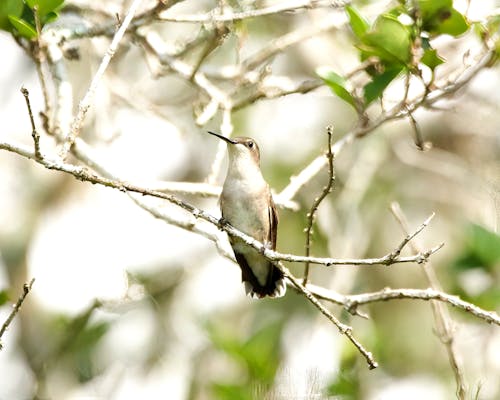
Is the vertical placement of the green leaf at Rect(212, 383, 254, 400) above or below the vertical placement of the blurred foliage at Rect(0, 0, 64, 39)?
below

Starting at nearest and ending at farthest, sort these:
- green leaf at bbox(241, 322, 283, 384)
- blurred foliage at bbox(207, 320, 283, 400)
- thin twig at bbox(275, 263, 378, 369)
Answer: thin twig at bbox(275, 263, 378, 369)
blurred foliage at bbox(207, 320, 283, 400)
green leaf at bbox(241, 322, 283, 384)

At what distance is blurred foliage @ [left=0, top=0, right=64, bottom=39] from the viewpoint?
3.55 m

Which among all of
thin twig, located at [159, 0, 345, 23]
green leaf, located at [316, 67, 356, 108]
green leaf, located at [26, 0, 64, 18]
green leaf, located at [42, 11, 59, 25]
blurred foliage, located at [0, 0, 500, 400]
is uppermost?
green leaf, located at [26, 0, 64, 18]

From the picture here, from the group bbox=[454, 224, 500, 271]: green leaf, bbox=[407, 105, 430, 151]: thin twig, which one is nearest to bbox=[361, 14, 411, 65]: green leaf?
bbox=[407, 105, 430, 151]: thin twig

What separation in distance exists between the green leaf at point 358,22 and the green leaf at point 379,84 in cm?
22

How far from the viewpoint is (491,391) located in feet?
15.7

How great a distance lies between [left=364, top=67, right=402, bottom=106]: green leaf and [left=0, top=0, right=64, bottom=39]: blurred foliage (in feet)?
4.37

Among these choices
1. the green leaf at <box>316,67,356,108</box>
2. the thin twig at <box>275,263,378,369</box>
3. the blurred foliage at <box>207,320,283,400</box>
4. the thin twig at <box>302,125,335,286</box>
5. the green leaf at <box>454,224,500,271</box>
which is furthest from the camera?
the green leaf at <box>454,224,500,271</box>

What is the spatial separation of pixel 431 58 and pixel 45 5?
5.16 feet

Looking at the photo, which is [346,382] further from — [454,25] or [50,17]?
[50,17]

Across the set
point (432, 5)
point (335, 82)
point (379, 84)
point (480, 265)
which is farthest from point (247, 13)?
point (480, 265)

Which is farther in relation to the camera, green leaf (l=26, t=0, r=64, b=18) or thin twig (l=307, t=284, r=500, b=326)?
green leaf (l=26, t=0, r=64, b=18)

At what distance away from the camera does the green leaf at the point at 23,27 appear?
353 centimetres

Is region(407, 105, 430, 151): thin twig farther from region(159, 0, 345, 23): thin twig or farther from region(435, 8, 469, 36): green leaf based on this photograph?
region(159, 0, 345, 23): thin twig
